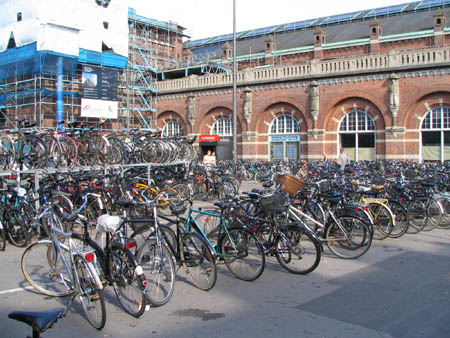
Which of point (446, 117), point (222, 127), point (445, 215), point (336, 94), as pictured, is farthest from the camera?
point (222, 127)

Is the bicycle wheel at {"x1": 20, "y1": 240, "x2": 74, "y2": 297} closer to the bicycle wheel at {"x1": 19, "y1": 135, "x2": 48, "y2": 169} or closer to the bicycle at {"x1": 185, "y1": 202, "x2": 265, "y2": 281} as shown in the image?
the bicycle at {"x1": 185, "y1": 202, "x2": 265, "y2": 281}

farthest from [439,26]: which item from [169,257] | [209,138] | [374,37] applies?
[169,257]

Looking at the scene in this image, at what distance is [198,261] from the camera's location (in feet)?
18.8

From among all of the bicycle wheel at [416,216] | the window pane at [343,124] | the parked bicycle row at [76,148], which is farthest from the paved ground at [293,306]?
the window pane at [343,124]

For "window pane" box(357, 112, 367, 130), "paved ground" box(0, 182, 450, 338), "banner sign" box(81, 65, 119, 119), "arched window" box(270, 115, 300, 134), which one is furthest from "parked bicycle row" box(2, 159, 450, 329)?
"arched window" box(270, 115, 300, 134)

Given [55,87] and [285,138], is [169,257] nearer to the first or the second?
[55,87]

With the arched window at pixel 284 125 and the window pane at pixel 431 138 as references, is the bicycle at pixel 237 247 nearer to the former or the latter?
the window pane at pixel 431 138

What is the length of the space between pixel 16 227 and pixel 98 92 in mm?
19466

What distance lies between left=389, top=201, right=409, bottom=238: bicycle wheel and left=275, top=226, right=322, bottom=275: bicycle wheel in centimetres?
291

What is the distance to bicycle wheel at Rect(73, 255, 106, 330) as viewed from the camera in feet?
14.7

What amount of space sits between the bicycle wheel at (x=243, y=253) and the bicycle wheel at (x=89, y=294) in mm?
2059

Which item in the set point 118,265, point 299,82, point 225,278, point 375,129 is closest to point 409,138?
point 375,129

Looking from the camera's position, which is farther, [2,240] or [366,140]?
[366,140]

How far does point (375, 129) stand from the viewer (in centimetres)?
2547
